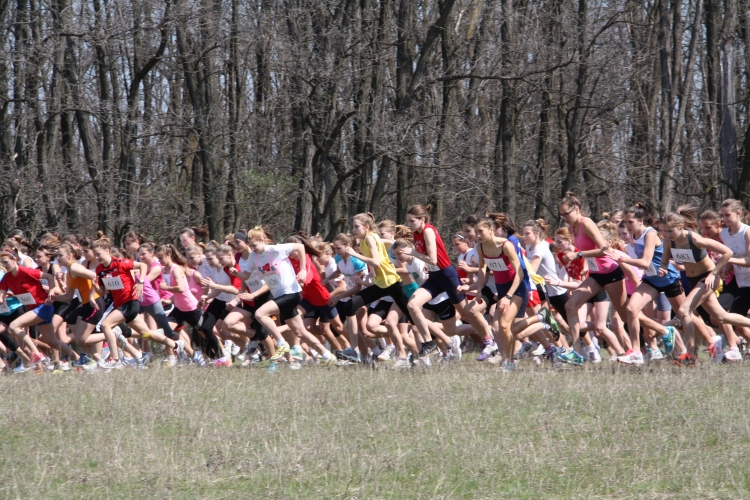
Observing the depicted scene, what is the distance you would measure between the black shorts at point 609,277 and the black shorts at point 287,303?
3343 mm

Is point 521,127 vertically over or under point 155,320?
over

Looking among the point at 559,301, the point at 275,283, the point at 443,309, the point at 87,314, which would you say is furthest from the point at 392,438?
the point at 87,314

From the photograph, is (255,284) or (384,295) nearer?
(384,295)

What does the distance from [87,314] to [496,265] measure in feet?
16.7

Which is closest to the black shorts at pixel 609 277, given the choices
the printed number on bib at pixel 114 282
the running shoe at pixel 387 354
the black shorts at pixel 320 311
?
the running shoe at pixel 387 354

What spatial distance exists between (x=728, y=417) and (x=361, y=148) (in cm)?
1137

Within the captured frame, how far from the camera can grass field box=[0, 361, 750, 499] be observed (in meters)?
5.34

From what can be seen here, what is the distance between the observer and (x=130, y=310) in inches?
424

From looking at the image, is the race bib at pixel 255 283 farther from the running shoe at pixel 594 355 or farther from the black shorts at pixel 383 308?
the running shoe at pixel 594 355

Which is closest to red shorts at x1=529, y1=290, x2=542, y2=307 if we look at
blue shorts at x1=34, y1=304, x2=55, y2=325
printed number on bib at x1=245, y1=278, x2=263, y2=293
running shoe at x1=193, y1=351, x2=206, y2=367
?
printed number on bib at x1=245, y1=278, x2=263, y2=293

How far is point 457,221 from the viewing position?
19.4 metres

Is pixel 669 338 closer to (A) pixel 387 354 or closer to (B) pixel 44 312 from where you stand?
(A) pixel 387 354

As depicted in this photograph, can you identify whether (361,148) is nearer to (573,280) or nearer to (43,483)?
(573,280)

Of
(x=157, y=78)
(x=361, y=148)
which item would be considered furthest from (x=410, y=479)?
(x=157, y=78)
